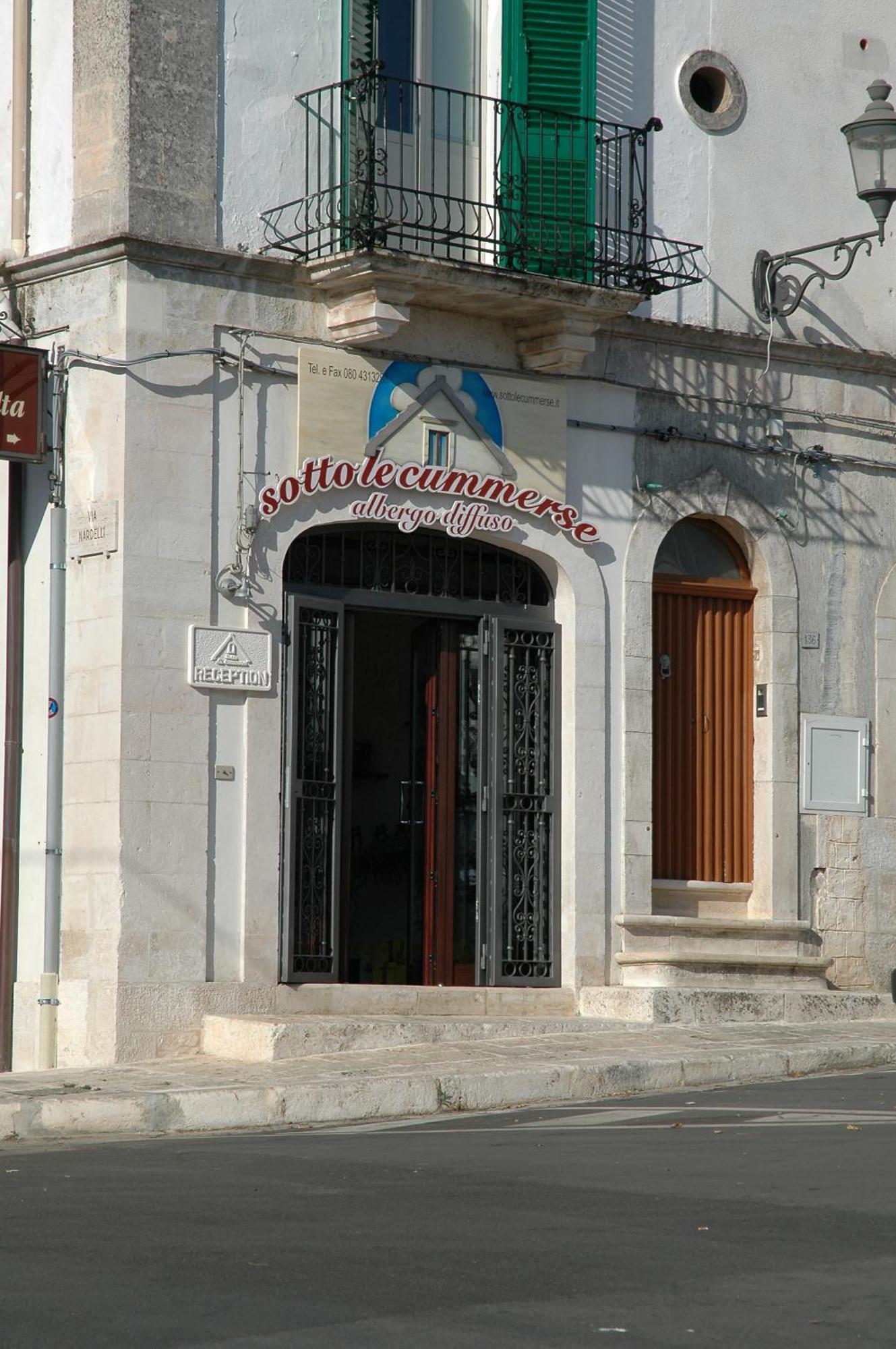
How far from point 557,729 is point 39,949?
392cm

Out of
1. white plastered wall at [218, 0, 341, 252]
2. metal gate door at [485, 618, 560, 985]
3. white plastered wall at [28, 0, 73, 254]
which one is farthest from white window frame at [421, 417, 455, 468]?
white plastered wall at [28, 0, 73, 254]

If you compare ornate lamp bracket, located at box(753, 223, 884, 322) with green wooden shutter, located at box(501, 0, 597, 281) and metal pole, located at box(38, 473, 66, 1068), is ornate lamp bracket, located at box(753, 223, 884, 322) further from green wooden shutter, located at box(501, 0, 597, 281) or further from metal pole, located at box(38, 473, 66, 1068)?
metal pole, located at box(38, 473, 66, 1068)

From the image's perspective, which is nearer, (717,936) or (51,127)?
(51,127)

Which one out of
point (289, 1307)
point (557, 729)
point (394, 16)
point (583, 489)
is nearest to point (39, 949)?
point (557, 729)

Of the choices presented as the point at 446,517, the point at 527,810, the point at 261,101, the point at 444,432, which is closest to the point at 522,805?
the point at 527,810

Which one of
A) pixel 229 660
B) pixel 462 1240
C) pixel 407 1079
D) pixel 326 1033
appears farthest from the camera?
pixel 229 660

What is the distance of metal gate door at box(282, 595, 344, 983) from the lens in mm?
13922

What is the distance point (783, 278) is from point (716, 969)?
5.27 metres

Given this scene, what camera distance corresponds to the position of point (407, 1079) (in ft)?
38.3

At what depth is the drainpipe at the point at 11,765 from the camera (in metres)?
13.6

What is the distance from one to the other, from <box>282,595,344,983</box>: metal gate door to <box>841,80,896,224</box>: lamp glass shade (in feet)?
15.4

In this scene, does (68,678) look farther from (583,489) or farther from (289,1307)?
(289,1307)

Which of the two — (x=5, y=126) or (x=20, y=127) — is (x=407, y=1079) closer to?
(x=20, y=127)

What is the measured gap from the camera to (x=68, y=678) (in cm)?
1366
